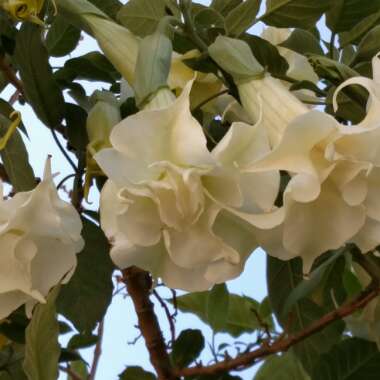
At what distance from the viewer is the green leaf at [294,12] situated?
0.77m

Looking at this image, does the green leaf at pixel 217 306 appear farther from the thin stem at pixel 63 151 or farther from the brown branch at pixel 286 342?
the thin stem at pixel 63 151

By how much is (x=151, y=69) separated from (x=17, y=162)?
22cm

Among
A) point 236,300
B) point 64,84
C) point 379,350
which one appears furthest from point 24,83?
point 236,300

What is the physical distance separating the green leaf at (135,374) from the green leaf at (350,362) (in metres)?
0.22

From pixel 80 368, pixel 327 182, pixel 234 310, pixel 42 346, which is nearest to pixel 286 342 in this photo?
pixel 42 346

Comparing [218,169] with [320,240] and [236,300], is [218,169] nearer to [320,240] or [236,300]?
[320,240]

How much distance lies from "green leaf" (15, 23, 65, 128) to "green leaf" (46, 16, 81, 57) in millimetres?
182

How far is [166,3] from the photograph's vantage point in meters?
0.71

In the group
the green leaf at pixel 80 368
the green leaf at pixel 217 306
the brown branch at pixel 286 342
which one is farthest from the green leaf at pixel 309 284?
the green leaf at pixel 80 368

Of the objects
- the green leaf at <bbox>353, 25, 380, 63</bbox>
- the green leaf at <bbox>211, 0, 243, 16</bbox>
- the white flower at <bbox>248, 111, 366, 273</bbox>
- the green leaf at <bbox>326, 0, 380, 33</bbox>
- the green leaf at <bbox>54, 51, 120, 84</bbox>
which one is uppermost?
the green leaf at <bbox>54, 51, 120, 84</bbox>

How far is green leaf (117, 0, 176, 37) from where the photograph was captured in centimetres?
71

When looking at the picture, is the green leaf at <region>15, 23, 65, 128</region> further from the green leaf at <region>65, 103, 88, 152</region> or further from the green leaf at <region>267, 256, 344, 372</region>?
the green leaf at <region>267, 256, 344, 372</region>

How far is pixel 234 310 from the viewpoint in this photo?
141cm

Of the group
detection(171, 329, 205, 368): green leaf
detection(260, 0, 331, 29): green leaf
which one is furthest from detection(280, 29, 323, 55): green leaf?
detection(171, 329, 205, 368): green leaf
